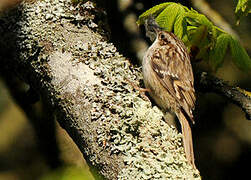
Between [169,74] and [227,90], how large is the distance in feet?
1.95

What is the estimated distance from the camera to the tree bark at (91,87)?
147 centimetres

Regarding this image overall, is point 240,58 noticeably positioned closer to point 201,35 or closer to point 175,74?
point 201,35

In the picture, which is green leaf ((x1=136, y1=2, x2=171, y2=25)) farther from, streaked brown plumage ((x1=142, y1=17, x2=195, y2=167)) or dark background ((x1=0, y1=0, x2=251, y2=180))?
dark background ((x1=0, y1=0, x2=251, y2=180))

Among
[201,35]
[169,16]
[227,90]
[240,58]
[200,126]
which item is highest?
[169,16]

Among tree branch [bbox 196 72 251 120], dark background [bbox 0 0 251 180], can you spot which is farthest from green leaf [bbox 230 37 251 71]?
dark background [bbox 0 0 251 180]

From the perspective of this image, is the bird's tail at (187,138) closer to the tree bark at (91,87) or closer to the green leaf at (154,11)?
the tree bark at (91,87)

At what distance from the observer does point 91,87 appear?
1635mm

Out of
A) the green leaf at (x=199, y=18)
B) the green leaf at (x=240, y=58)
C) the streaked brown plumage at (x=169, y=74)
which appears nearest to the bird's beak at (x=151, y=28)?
the streaked brown plumage at (x=169, y=74)

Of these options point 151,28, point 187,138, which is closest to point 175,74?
point 151,28

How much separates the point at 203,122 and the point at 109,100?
1.73 meters

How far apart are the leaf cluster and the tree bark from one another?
278mm

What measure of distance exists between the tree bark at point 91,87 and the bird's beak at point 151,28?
251mm

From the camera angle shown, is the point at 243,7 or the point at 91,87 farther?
the point at 243,7

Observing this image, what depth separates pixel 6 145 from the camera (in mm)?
3033
